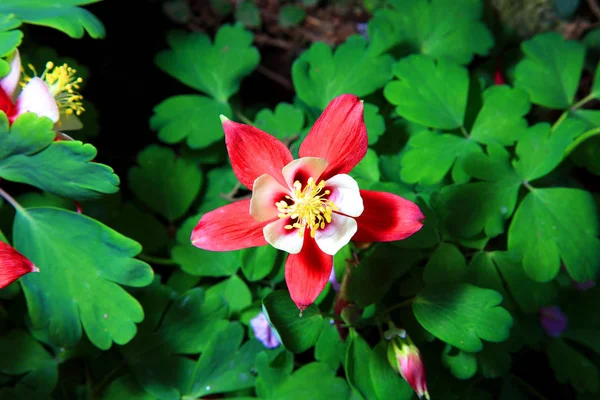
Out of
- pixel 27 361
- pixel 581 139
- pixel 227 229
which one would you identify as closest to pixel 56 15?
pixel 227 229

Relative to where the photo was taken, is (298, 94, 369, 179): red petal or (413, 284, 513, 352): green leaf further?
(413, 284, 513, 352): green leaf

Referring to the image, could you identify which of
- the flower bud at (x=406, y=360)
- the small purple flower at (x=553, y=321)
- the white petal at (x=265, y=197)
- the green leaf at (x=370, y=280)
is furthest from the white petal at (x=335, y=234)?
the small purple flower at (x=553, y=321)

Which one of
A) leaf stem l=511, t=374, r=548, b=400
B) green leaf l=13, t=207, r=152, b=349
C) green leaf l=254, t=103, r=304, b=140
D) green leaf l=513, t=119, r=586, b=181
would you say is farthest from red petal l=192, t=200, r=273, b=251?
leaf stem l=511, t=374, r=548, b=400

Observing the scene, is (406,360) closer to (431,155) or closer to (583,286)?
(431,155)

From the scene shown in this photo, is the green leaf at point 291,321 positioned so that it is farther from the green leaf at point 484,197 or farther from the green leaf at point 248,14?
the green leaf at point 248,14

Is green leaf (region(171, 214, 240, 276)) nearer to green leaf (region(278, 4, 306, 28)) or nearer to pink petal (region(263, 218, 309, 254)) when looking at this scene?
pink petal (region(263, 218, 309, 254))

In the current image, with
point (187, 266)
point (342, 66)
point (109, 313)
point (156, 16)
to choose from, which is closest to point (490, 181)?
point (342, 66)
